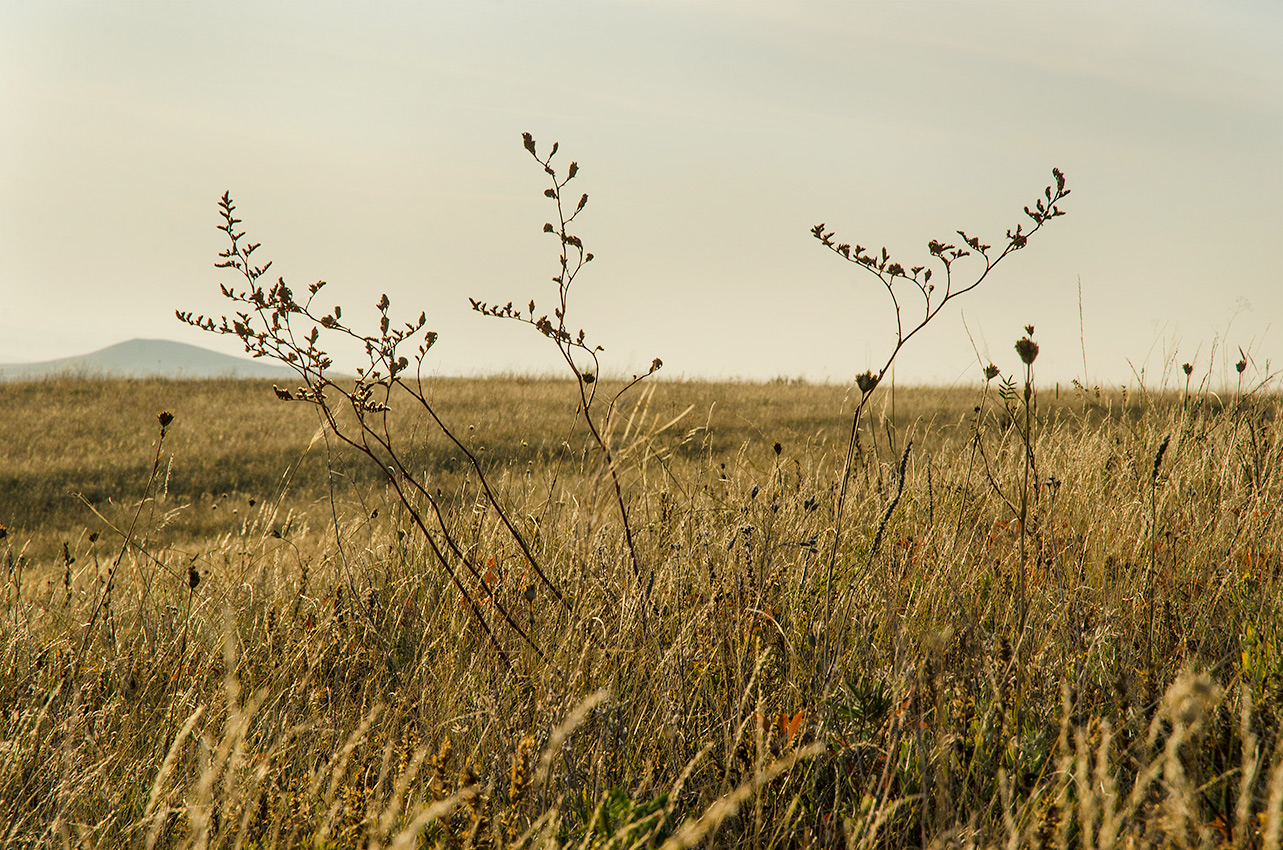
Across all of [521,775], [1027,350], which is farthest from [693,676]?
[1027,350]

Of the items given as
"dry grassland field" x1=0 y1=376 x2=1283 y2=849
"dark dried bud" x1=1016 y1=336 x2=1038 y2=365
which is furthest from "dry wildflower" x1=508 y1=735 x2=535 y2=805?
"dark dried bud" x1=1016 y1=336 x2=1038 y2=365

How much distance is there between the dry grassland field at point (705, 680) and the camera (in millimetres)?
1579

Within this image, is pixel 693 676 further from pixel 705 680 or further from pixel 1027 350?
pixel 1027 350

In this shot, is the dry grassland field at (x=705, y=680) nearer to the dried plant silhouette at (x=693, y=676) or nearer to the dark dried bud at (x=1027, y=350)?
the dried plant silhouette at (x=693, y=676)

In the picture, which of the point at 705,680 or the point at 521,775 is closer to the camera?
the point at 521,775

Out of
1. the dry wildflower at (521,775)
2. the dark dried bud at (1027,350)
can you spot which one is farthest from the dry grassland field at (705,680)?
the dark dried bud at (1027,350)

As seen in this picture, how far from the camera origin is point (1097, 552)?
3041 mm

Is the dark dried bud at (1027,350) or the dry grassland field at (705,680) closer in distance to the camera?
the dry grassland field at (705,680)

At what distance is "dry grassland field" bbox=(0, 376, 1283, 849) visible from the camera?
1.58 m

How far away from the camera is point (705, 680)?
2.17m

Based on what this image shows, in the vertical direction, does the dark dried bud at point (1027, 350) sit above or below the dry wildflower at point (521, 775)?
above

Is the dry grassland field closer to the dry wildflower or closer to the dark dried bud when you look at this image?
the dry wildflower

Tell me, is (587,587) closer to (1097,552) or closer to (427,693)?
(427,693)

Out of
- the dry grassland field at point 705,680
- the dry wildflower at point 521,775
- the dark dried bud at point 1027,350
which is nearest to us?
the dry wildflower at point 521,775
